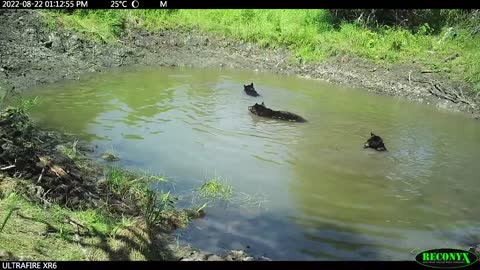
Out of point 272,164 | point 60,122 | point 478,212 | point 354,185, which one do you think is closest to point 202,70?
point 60,122

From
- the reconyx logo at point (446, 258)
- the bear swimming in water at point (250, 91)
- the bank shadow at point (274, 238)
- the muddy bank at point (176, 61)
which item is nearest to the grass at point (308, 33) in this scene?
the muddy bank at point (176, 61)

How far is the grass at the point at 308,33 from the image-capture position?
1573 centimetres

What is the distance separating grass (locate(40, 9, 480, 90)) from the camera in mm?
15727

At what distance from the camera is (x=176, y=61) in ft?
55.5

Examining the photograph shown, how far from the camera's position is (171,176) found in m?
7.49

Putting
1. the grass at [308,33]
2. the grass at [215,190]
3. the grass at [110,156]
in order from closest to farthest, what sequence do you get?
the grass at [215,190], the grass at [110,156], the grass at [308,33]

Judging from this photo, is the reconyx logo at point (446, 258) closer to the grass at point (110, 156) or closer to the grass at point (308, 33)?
the grass at point (110, 156)

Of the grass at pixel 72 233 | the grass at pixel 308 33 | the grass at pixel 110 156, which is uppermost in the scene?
Answer: the grass at pixel 308 33

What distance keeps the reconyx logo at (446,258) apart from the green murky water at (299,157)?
7.0 inches

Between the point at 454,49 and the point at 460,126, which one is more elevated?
the point at 454,49

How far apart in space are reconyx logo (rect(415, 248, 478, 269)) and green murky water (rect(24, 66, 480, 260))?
0.18m

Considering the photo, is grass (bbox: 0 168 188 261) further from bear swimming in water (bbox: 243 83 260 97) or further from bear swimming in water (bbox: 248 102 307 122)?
bear swimming in water (bbox: 243 83 260 97)

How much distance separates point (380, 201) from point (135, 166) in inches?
149

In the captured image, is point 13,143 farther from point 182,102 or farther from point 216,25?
point 216,25
